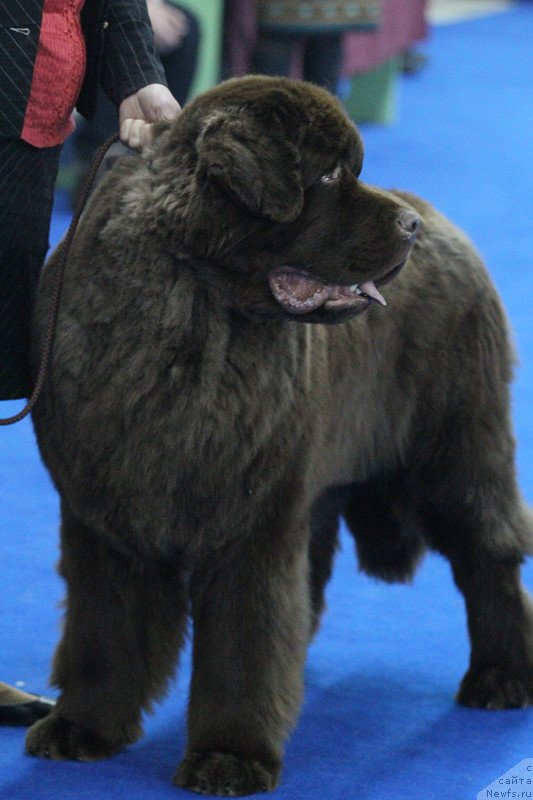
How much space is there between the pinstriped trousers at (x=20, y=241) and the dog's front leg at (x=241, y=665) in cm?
56

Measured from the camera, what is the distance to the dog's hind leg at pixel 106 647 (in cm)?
254

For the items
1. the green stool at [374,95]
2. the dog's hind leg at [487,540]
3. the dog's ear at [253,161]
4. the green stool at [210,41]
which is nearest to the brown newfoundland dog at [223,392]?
the dog's ear at [253,161]

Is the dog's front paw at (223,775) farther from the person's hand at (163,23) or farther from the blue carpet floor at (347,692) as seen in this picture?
the person's hand at (163,23)

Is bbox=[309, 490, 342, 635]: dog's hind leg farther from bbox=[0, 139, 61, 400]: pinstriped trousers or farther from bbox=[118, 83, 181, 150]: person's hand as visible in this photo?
bbox=[118, 83, 181, 150]: person's hand

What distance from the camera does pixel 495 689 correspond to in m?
2.98

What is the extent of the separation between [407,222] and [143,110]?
61 cm

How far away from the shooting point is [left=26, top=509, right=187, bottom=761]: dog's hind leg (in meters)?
2.54

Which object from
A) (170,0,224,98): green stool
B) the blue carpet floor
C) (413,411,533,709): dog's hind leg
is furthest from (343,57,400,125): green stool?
(413,411,533,709): dog's hind leg

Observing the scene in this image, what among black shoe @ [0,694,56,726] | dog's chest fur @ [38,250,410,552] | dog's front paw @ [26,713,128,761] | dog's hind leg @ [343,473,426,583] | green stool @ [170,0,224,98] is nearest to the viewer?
dog's chest fur @ [38,250,410,552]

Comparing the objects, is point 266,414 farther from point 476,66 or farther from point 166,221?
point 476,66

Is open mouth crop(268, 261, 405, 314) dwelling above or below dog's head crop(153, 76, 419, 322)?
below

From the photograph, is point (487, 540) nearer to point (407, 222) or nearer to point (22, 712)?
point (407, 222)

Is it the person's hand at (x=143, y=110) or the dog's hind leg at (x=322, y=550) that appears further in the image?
the dog's hind leg at (x=322, y=550)

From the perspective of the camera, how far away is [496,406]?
2.97m
